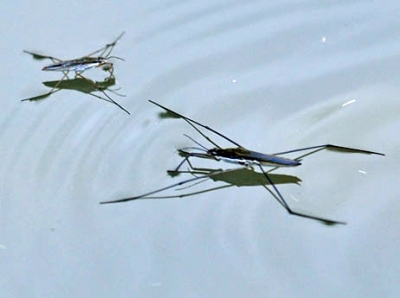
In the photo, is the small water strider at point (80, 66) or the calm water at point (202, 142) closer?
the calm water at point (202, 142)

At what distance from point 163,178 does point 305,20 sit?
82cm

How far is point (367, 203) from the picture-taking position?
1.99 meters

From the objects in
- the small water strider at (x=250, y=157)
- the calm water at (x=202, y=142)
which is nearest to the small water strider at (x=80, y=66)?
the calm water at (x=202, y=142)

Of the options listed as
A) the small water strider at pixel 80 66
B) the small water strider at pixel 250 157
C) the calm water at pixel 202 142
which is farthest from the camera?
the small water strider at pixel 80 66

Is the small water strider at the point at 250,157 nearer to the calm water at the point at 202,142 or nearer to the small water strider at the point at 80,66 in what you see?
the calm water at the point at 202,142

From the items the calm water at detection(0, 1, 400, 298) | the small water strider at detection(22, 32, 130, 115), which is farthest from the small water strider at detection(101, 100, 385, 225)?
the small water strider at detection(22, 32, 130, 115)

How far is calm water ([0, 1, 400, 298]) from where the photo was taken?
190cm

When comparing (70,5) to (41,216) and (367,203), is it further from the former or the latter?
(367,203)

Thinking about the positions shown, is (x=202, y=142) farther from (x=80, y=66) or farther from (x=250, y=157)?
(x=80, y=66)

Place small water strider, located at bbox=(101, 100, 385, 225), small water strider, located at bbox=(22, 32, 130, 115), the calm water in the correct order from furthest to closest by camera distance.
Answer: small water strider, located at bbox=(22, 32, 130, 115), small water strider, located at bbox=(101, 100, 385, 225), the calm water

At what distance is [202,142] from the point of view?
7.17 feet

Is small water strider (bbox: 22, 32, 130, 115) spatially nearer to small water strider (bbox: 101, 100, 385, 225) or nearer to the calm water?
the calm water

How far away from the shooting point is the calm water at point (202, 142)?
190 centimetres

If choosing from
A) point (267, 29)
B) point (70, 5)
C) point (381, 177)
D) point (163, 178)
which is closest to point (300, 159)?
point (381, 177)
